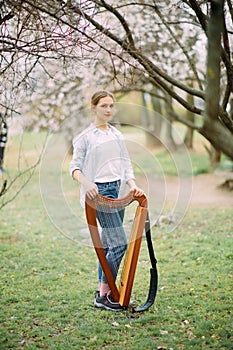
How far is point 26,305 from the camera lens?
14.4 feet

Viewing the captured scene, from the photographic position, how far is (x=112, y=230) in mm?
4023

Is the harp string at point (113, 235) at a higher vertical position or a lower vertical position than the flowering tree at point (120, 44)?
lower

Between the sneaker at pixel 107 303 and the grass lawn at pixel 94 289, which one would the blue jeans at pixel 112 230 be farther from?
the grass lawn at pixel 94 289

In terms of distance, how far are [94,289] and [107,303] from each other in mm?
609

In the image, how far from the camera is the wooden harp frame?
3.85 metres

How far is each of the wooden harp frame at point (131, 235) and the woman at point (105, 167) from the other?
84 millimetres

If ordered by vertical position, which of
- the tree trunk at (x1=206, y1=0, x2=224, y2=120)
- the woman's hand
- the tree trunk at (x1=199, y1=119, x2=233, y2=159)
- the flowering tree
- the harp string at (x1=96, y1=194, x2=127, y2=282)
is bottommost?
the harp string at (x1=96, y1=194, x2=127, y2=282)

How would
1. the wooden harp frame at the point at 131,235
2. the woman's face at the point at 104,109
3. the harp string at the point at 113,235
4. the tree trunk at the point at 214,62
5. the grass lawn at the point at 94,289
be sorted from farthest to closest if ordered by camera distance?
the woman's face at the point at 104,109 → the harp string at the point at 113,235 → the wooden harp frame at the point at 131,235 → the grass lawn at the point at 94,289 → the tree trunk at the point at 214,62

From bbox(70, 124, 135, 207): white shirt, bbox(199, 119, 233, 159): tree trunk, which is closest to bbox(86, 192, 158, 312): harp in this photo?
bbox(70, 124, 135, 207): white shirt

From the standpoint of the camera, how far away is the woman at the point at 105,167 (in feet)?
13.1

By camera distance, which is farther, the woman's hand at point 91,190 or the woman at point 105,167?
the woman at point 105,167

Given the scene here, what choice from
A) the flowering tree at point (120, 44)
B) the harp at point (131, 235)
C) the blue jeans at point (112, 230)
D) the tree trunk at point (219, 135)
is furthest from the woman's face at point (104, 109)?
the tree trunk at point (219, 135)

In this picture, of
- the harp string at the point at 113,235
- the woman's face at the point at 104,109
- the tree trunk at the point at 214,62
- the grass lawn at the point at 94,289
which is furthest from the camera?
the woman's face at the point at 104,109

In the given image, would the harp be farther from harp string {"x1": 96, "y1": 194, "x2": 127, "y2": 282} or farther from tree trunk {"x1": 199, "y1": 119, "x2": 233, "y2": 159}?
tree trunk {"x1": 199, "y1": 119, "x2": 233, "y2": 159}
